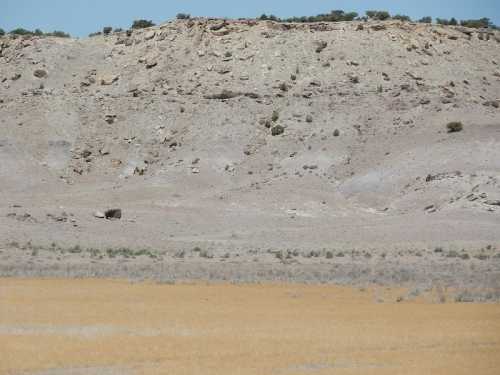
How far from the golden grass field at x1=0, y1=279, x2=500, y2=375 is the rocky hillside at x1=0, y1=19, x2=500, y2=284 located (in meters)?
16.8

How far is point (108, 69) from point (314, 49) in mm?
17270

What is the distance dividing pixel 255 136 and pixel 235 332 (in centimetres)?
4977

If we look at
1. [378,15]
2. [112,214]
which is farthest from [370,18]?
[112,214]

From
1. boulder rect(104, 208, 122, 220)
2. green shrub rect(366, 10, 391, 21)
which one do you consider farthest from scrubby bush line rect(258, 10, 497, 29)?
boulder rect(104, 208, 122, 220)

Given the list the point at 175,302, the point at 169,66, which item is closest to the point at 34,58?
the point at 169,66

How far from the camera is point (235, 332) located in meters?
18.0

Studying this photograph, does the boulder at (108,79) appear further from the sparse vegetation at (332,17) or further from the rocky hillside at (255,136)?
the sparse vegetation at (332,17)

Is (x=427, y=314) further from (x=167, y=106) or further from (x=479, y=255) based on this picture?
(x=167, y=106)

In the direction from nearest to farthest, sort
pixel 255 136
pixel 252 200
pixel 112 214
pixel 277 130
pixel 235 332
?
pixel 235 332 → pixel 112 214 → pixel 252 200 → pixel 277 130 → pixel 255 136

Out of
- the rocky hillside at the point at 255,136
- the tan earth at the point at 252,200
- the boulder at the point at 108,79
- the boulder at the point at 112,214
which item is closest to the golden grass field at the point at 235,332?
the tan earth at the point at 252,200

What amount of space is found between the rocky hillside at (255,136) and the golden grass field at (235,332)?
16.8 metres

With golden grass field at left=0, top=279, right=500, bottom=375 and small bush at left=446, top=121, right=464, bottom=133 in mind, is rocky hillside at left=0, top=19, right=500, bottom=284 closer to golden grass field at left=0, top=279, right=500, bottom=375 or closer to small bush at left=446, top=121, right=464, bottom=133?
small bush at left=446, top=121, right=464, bottom=133

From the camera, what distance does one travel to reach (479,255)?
39.1 meters

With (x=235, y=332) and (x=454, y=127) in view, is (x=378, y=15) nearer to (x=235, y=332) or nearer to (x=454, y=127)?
(x=454, y=127)
